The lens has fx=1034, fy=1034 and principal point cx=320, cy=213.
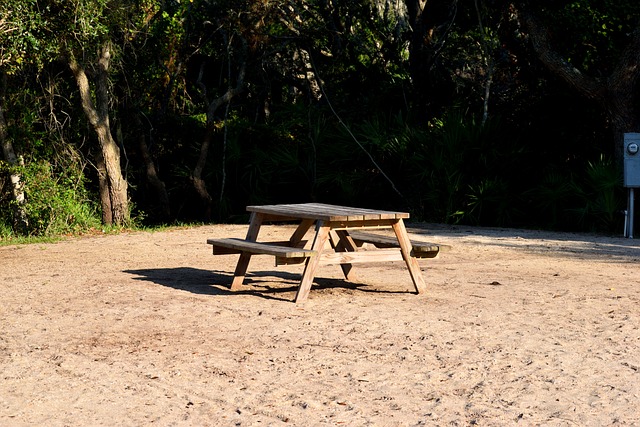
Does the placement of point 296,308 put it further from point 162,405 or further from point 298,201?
point 298,201

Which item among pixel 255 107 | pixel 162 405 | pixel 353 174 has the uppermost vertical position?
pixel 255 107

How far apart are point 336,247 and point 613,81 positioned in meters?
6.64

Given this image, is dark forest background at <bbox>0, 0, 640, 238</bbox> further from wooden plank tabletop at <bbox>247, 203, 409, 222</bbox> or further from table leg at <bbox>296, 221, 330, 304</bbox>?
table leg at <bbox>296, 221, 330, 304</bbox>

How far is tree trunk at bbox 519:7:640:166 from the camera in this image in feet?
44.0

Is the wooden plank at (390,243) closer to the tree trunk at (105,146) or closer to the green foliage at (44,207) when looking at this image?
the green foliage at (44,207)

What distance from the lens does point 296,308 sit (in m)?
7.12

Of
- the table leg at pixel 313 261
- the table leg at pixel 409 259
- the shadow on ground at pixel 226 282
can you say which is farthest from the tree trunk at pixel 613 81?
the table leg at pixel 313 261

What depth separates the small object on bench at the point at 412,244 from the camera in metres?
7.65

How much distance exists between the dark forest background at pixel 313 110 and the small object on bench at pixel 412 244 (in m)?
5.05

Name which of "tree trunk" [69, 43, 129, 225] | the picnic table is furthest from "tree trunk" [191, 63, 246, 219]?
the picnic table

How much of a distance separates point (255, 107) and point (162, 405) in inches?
488

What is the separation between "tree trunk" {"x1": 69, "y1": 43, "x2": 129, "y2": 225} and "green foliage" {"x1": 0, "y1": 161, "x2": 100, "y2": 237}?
55 cm

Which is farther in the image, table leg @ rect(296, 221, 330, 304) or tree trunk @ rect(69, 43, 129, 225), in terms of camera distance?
tree trunk @ rect(69, 43, 129, 225)

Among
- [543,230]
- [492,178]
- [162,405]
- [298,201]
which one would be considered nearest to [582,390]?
[162,405]
